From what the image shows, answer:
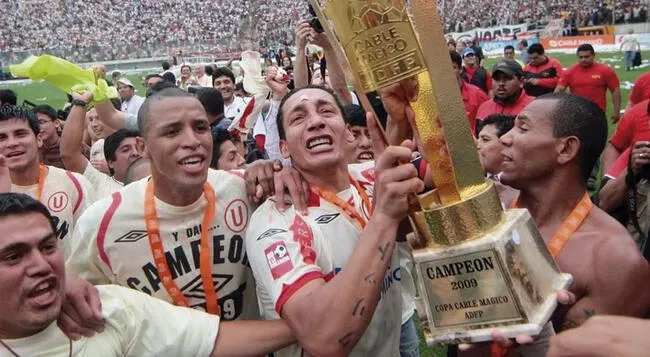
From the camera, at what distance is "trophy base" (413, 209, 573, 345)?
1862mm

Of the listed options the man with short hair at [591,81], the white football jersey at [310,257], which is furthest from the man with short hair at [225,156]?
the man with short hair at [591,81]

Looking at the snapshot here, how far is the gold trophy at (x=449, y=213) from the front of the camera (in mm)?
1888

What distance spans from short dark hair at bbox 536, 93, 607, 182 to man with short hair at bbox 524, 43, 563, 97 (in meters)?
7.51

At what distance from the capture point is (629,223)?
420 cm

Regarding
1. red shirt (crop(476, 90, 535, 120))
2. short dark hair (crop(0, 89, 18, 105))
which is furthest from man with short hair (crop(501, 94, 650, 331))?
short dark hair (crop(0, 89, 18, 105))

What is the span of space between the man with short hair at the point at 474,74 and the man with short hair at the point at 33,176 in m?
7.26

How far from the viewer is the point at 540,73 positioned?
10.5 metres

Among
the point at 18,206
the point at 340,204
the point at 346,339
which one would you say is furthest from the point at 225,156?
the point at 346,339

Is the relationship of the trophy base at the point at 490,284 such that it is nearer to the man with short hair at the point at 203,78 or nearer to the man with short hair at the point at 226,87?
the man with short hair at the point at 226,87

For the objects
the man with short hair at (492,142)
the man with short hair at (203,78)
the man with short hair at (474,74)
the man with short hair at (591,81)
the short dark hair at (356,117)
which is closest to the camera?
the man with short hair at (492,142)

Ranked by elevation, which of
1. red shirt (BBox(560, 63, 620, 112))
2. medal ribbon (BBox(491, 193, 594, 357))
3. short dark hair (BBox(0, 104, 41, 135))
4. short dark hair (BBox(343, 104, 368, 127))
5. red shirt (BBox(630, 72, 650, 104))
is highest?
short dark hair (BBox(0, 104, 41, 135))

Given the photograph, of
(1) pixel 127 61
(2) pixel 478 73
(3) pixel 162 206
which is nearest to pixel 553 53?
(2) pixel 478 73

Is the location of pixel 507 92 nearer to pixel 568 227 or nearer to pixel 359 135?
pixel 359 135

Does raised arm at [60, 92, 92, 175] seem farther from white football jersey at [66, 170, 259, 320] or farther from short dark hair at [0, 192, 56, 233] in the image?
short dark hair at [0, 192, 56, 233]
